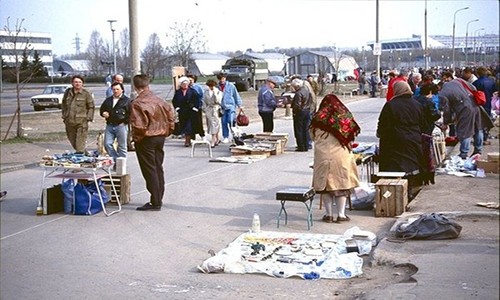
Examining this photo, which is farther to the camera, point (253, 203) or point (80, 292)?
point (253, 203)

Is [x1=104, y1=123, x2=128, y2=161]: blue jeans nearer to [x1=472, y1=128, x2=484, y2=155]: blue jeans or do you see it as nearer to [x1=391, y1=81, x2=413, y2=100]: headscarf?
[x1=391, y1=81, x2=413, y2=100]: headscarf

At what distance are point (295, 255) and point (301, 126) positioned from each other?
8.44 m

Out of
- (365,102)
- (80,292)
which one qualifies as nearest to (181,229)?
(80,292)

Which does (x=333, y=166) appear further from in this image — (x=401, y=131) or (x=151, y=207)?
(x=151, y=207)

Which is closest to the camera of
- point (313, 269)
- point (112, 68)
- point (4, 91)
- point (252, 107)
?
point (4, 91)

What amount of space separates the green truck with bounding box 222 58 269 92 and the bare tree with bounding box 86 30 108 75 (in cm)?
4176

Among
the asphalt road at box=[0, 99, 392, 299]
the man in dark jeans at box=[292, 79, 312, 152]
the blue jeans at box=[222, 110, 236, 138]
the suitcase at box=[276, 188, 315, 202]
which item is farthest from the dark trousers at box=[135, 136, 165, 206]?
the blue jeans at box=[222, 110, 236, 138]

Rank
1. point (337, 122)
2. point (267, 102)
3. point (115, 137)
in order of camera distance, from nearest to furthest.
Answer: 1. point (337, 122)
2. point (115, 137)
3. point (267, 102)

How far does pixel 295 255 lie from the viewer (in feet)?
21.2

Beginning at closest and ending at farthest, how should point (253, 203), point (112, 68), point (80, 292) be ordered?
point (112, 68) < point (80, 292) < point (253, 203)

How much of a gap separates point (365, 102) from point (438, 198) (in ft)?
80.4

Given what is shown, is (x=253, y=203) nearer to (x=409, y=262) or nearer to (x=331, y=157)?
(x=331, y=157)

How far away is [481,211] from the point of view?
24.7 feet

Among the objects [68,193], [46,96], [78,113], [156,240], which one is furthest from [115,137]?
[156,240]
